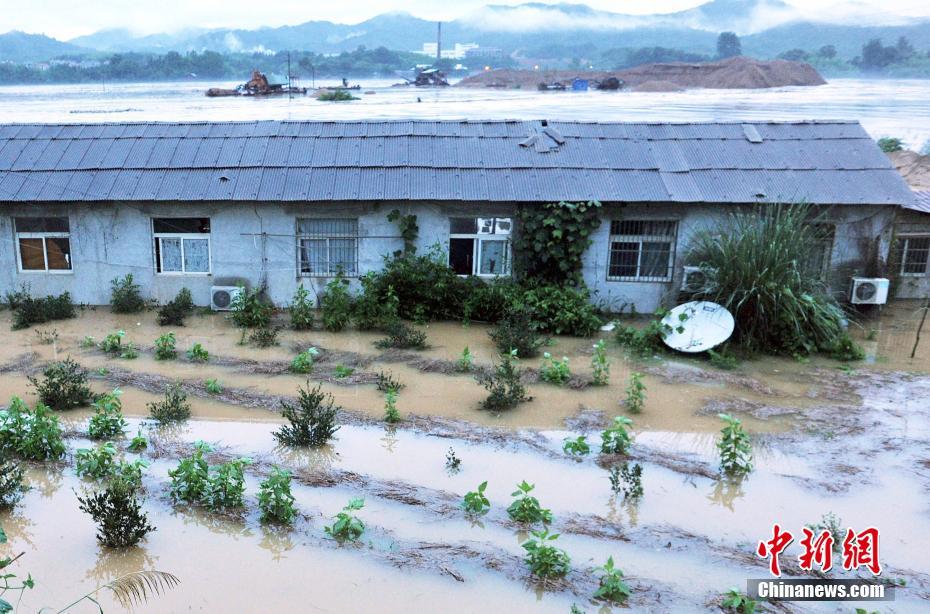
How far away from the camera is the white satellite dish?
35.6 feet

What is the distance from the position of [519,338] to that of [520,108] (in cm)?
2133

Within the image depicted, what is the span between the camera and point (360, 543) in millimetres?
6305

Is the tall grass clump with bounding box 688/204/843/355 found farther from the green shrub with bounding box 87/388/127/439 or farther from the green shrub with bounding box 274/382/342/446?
the green shrub with bounding box 87/388/127/439

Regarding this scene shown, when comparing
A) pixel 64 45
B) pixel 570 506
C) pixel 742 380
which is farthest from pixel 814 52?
pixel 64 45

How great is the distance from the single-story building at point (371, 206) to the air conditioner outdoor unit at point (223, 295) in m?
0.38

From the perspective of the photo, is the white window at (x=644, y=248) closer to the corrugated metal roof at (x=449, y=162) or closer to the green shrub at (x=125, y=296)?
the corrugated metal roof at (x=449, y=162)

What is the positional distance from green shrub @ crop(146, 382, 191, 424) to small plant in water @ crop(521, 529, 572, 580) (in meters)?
4.58

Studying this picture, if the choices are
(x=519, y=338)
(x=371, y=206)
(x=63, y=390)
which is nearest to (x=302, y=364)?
(x=63, y=390)

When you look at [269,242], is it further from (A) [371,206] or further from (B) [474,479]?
(B) [474,479]

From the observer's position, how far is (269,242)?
12797 millimetres

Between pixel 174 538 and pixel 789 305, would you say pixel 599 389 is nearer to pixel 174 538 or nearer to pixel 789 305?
pixel 789 305

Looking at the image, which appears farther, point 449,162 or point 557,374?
point 449,162

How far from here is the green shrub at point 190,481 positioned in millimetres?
6879

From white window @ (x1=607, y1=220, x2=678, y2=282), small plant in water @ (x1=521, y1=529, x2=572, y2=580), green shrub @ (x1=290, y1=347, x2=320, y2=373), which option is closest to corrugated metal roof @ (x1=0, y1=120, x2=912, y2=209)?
white window @ (x1=607, y1=220, x2=678, y2=282)
